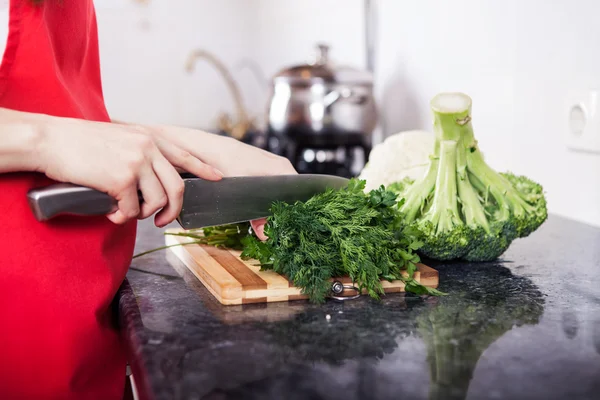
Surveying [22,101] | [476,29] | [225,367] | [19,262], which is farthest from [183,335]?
[476,29]

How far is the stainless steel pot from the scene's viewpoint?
1.84m

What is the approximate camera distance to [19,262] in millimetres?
679

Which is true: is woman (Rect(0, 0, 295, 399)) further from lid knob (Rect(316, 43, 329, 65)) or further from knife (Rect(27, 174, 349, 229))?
lid knob (Rect(316, 43, 329, 65))

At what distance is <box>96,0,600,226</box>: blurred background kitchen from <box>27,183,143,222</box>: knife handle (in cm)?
88

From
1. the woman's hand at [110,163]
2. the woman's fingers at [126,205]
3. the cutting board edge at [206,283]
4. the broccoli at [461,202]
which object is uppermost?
the woman's hand at [110,163]

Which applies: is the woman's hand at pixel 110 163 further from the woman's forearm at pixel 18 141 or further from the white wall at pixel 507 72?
the white wall at pixel 507 72

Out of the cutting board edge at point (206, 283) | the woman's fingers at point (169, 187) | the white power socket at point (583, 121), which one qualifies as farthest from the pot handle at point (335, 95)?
the woman's fingers at point (169, 187)

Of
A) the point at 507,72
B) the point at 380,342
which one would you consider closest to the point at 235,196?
the point at 380,342

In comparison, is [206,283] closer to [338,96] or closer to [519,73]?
[519,73]

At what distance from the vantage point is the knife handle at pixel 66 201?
65 centimetres

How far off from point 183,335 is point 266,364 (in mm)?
115

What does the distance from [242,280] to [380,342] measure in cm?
21

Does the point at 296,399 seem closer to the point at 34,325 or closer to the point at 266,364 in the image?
the point at 266,364

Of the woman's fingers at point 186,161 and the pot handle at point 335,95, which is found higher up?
the woman's fingers at point 186,161
